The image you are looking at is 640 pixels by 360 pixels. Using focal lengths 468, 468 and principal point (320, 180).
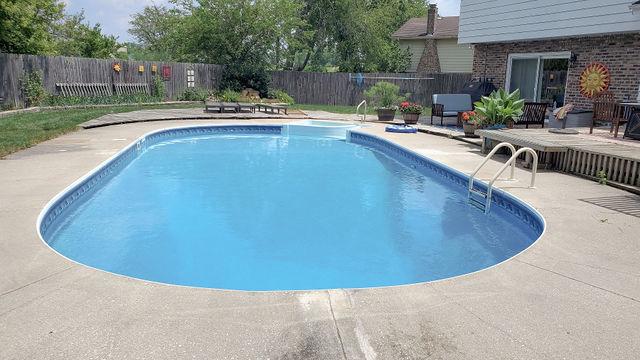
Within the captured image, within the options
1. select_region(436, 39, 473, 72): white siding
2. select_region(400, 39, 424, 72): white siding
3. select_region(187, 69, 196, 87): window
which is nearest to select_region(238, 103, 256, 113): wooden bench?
select_region(187, 69, 196, 87): window

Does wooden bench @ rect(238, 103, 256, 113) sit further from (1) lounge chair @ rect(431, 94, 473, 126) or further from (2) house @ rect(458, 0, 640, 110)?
(2) house @ rect(458, 0, 640, 110)

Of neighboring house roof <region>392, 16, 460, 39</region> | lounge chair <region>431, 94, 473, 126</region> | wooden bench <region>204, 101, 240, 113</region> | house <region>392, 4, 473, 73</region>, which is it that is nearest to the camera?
lounge chair <region>431, 94, 473, 126</region>

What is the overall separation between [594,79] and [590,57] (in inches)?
24.0

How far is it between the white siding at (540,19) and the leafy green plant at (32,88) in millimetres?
13931

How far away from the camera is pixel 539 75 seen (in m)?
13.6

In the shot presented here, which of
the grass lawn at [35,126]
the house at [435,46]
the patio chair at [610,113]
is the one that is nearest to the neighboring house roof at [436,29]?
the house at [435,46]

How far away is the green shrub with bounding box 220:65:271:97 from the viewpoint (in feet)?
71.4

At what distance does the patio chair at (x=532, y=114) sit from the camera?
11.2 meters

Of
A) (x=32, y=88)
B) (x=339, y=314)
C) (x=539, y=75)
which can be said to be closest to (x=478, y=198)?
(x=339, y=314)

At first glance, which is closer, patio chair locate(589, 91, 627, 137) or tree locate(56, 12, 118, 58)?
patio chair locate(589, 91, 627, 137)

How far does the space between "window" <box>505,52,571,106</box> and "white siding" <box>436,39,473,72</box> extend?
1187 centimetres

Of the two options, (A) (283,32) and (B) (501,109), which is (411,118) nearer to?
(B) (501,109)

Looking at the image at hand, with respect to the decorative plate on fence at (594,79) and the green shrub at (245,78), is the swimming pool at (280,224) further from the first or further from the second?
the green shrub at (245,78)

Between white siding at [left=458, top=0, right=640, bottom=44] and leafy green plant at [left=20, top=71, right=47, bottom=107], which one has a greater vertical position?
white siding at [left=458, top=0, right=640, bottom=44]
